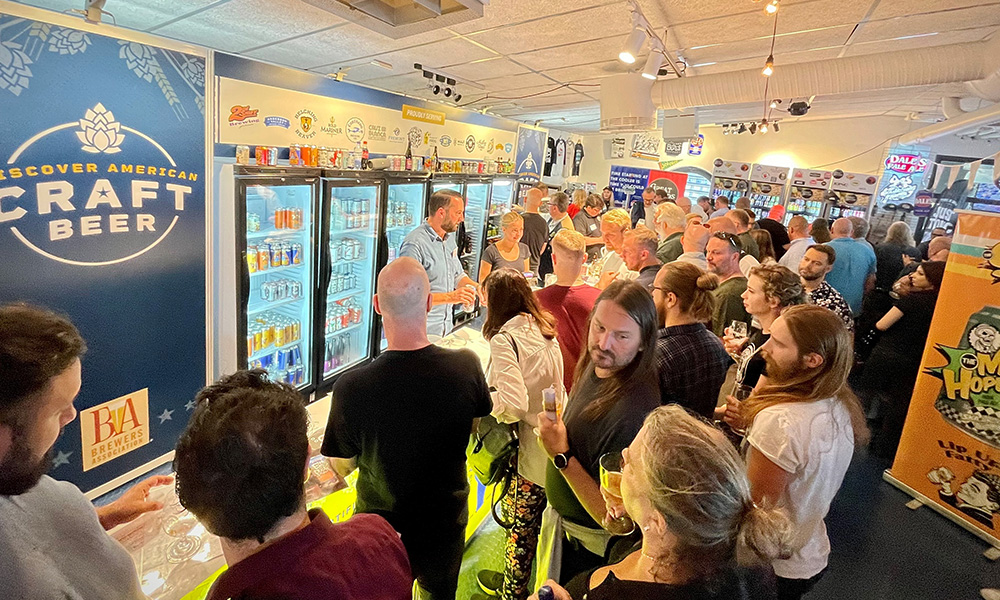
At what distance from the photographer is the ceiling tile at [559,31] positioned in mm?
3230

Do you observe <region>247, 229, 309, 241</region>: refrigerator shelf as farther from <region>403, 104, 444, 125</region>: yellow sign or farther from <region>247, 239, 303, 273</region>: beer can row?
<region>403, 104, 444, 125</region>: yellow sign

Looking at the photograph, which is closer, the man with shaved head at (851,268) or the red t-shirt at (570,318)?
the red t-shirt at (570,318)

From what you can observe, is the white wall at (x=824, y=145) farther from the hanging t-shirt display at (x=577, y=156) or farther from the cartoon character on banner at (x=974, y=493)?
the cartoon character on banner at (x=974, y=493)

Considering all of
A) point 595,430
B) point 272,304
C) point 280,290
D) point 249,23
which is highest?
point 249,23

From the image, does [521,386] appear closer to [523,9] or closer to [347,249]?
[523,9]

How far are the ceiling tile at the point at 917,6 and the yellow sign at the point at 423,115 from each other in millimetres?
3827

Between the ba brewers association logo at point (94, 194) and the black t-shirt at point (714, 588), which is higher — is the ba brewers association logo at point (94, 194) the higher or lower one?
the higher one

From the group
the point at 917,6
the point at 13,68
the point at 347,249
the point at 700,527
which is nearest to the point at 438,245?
the point at 347,249

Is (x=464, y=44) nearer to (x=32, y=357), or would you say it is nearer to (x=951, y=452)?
(x=32, y=357)

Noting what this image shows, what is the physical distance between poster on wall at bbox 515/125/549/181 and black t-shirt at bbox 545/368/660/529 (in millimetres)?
5731

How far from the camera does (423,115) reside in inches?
199

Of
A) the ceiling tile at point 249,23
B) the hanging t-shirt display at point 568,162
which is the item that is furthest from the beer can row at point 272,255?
the hanging t-shirt display at point 568,162

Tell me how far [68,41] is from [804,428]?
11.7 feet

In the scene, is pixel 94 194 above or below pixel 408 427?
above
